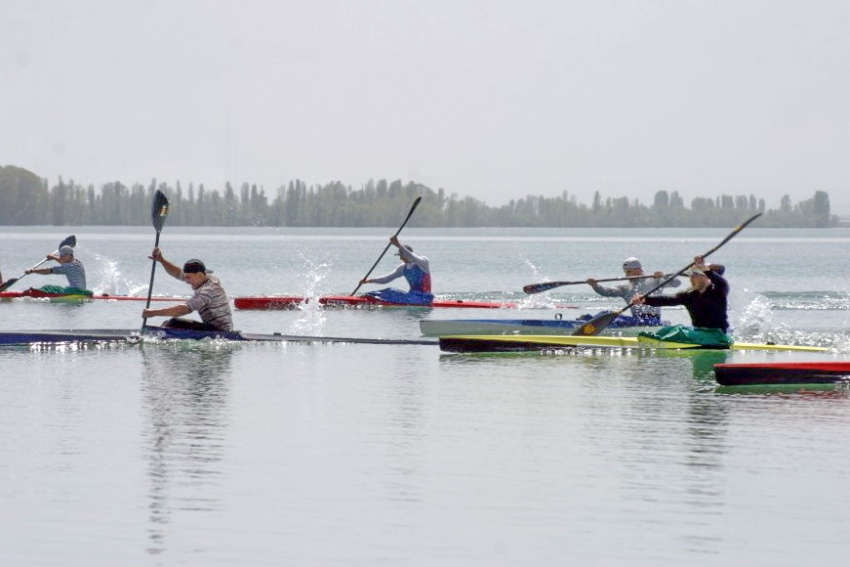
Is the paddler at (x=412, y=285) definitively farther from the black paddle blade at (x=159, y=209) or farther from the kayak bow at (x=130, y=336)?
the kayak bow at (x=130, y=336)

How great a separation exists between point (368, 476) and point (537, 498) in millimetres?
1407

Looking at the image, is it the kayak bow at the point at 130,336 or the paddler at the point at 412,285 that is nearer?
the kayak bow at the point at 130,336

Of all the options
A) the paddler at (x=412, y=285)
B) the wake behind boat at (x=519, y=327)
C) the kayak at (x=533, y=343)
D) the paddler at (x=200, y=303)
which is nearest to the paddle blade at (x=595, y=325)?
the wake behind boat at (x=519, y=327)

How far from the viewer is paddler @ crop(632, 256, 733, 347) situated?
17312mm

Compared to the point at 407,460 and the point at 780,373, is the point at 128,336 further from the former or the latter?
the point at 407,460

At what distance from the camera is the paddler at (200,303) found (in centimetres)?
1856

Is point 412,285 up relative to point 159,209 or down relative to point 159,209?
down

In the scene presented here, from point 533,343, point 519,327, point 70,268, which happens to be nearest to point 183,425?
point 533,343

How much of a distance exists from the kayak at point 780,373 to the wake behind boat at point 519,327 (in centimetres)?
481

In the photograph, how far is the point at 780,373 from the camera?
1546cm

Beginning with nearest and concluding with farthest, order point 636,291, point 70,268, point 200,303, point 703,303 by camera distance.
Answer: point 703,303 < point 200,303 < point 636,291 < point 70,268

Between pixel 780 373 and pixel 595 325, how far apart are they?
4.78m

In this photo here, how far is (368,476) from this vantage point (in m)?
10.4

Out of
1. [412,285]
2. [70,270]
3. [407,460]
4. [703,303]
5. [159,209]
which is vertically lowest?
[407,460]
